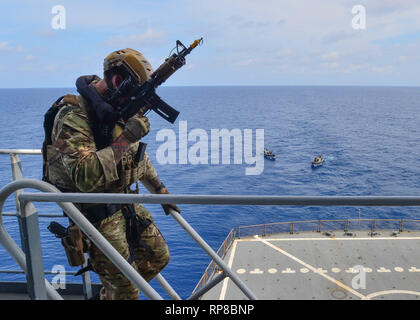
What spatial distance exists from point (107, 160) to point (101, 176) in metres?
0.16

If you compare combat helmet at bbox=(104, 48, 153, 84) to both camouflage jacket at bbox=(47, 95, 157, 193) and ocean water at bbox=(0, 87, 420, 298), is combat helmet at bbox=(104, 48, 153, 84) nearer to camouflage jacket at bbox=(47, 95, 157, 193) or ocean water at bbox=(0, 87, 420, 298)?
camouflage jacket at bbox=(47, 95, 157, 193)

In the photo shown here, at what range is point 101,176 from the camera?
3109mm

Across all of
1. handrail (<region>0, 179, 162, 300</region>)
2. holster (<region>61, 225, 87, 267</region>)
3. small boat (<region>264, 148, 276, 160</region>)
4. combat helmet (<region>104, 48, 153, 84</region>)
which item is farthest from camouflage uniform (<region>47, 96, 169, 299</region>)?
small boat (<region>264, 148, 276, 160</region>)

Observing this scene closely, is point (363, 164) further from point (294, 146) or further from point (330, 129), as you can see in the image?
point (330, 129)

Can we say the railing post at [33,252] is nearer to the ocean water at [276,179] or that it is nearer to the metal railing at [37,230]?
the metal railing at [37,230]

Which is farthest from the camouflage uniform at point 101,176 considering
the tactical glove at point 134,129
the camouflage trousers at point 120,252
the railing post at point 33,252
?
the railing post at point 33,252

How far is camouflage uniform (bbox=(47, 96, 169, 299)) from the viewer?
310 cm

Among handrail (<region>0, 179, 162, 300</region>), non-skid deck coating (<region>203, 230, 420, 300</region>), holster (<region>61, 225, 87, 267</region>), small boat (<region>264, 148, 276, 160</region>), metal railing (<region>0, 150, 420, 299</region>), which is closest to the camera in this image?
metal railing (<region>0, 150, 420, 299</region>)

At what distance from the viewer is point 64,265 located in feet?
101

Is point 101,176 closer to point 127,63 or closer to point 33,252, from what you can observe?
point 33,252

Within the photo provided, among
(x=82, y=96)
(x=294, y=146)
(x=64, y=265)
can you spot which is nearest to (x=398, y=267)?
(x=82, y=96)

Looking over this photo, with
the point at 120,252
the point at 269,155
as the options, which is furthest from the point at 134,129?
the point at 269,155

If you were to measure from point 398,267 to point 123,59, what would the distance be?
21858mm

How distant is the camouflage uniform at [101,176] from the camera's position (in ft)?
10.2
